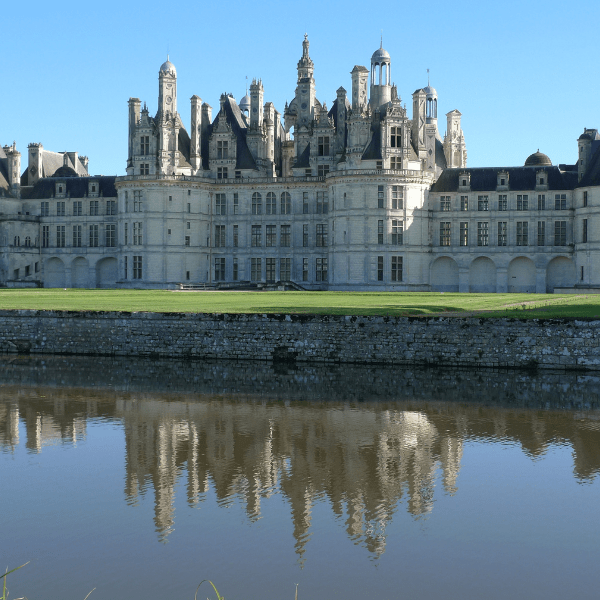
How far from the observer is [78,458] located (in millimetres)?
16125

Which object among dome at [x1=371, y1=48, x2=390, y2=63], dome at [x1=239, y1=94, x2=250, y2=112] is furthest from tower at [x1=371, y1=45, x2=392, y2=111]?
dome at [x1=239, y1=94, x2=250, y2=112]

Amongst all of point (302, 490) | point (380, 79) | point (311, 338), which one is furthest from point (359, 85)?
point (302, 490)

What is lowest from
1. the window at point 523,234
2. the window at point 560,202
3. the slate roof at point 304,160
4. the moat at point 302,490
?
the moat at point 302,490

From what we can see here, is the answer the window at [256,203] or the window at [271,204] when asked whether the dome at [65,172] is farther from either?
the window at [271,204]

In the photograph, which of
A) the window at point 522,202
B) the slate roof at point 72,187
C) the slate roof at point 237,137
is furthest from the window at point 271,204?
the window at point 522,202

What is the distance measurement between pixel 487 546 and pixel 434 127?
70.4 meters

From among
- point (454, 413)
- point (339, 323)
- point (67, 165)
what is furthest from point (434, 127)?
point (454, 413)

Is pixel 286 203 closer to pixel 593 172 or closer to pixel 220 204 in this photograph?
pixel 220 204

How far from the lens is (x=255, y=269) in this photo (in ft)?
228

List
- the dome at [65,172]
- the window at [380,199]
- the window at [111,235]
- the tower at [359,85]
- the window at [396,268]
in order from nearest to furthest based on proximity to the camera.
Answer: the window at [380,199] → the window at [396,268] → the tower at [359,85] → the window at [111,235] → the dome at [65,172]

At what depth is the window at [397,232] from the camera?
208ft

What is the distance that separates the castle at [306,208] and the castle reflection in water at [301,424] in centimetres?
3685

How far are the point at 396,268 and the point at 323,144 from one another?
494 inches

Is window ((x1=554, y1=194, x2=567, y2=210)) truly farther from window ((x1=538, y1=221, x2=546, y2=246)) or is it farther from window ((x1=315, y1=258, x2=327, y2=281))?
window ((x1=315, y1=258, x2=327, y2=281))
